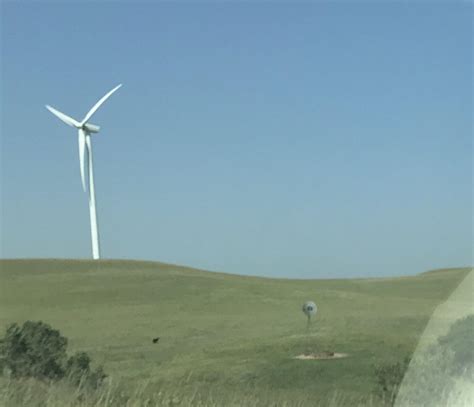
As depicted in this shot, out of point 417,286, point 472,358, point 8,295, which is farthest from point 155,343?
point 417,286

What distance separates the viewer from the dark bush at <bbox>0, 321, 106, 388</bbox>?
43.5 ft

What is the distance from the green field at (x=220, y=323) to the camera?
28391 millimetres

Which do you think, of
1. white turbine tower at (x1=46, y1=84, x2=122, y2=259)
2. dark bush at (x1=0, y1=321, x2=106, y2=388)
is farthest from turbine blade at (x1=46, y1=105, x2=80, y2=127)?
dark bush at (x1=0, y1=321, x2=106, y2=388)

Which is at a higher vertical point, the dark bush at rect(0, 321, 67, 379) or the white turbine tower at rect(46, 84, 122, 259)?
the white turbine tower at rect(46, 84, 122, 259)

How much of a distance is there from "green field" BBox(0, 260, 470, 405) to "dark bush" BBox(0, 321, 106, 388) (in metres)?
0.88

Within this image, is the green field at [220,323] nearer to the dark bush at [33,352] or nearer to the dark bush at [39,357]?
the dark bush at [39,357]

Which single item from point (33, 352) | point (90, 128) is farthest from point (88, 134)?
point (33, 352)

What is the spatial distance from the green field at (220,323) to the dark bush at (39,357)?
88cm

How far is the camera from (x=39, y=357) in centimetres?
1438

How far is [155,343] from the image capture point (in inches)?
1801

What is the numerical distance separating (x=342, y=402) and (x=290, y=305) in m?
56.9

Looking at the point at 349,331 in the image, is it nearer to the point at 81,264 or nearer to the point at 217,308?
the point at 217,308

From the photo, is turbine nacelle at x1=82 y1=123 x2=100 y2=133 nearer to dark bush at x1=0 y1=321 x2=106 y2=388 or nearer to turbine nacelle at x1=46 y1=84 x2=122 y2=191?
turbine nacelle at x1=46 y1=84 x2=122 y2=191

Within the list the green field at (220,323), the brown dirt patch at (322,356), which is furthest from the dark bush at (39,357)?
the brown dirt patch at (322,356)
